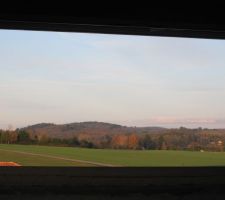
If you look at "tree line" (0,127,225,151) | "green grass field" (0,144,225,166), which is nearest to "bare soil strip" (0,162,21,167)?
"green grass field" (0,144,225,166)

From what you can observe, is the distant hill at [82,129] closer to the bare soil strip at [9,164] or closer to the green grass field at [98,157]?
the green grass field at [98,157]

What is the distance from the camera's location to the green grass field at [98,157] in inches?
157

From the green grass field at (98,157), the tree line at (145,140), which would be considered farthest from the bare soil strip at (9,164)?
the tree line at (145,140)

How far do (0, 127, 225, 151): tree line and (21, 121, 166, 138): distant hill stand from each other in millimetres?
39

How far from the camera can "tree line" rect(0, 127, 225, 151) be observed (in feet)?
13.5

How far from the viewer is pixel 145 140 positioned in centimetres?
418

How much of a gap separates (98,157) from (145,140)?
47 centimetres

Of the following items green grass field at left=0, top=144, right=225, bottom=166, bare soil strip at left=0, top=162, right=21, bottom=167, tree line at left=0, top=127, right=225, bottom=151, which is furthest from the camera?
tree line at left=0, top=127, right=225, bottom=151

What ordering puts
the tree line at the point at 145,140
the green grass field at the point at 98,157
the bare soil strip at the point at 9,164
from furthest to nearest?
1. the tree line at the point at 145,140
2. the green grass field at the point at 98,157
3. the bare soil strip at the point at 9,164

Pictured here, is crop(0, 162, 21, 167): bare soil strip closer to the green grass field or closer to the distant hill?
the green grass field

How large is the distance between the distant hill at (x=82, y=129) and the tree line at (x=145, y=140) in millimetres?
39

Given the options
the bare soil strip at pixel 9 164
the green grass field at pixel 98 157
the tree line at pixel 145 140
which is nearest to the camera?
the bare soil strip at pixel 9 164

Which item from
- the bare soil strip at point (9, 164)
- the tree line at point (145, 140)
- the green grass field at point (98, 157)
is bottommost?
the bare soil strip at point (9, 164)
